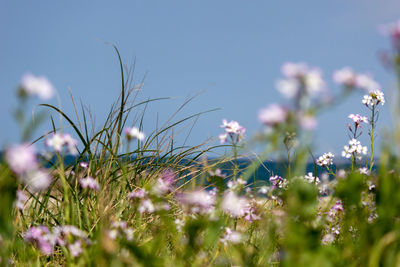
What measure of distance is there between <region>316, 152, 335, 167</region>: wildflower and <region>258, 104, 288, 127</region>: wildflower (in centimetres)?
235

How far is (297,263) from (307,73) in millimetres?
592

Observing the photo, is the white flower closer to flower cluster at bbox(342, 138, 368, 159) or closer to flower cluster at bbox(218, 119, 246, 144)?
flower cluster at bbox(342, 138, 368, 159)

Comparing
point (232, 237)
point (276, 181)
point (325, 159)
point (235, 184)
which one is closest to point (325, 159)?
point (325, 159)

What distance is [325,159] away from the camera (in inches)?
141

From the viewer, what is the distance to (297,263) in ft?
4.13

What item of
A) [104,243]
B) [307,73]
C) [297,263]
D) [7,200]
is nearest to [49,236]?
[7,200]

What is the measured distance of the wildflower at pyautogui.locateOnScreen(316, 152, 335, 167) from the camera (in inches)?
140

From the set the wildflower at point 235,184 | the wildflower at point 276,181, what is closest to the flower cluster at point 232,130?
the wildflower at point 235,184

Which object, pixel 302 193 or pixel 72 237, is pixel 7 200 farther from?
pixel 302 193

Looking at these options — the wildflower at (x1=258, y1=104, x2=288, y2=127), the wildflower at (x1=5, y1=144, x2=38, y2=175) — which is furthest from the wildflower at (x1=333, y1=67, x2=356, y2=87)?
the wildflower at (x1=5, y1=144, x2=38, y2=175)

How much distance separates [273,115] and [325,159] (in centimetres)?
241

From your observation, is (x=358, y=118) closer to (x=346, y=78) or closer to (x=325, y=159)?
(x=325, y=159)

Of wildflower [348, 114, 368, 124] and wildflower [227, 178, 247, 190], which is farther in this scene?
wildflower [348, 114, 368, 124]

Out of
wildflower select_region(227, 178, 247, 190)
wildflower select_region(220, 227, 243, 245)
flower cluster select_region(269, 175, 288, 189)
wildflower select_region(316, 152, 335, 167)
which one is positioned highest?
wildflower select_region(316, 152, 335, 167)
